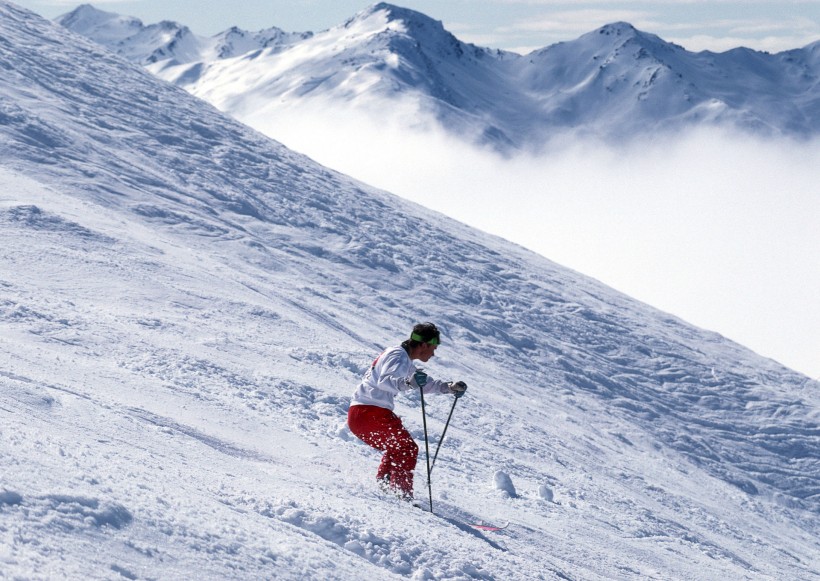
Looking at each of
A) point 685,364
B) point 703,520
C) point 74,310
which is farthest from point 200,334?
point 685,364

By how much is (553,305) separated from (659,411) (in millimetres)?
4035

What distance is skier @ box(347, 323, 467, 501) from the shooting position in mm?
6246

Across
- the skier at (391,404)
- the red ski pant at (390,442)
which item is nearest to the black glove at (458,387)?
the skier at (391,404)

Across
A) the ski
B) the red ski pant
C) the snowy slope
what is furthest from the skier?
the ski

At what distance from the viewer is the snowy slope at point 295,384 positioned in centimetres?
461

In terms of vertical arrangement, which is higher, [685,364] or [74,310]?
[685,364]

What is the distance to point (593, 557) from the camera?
693 centimetres

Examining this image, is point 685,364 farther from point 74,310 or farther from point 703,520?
point 74,310

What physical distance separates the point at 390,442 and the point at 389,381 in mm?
409

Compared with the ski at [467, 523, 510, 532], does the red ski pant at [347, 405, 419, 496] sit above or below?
above

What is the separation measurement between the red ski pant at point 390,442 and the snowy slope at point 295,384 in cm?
20

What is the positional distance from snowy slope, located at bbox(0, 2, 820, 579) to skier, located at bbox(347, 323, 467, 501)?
0.72 ft

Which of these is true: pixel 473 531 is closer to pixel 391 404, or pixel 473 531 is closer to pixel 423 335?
pixel 391 404

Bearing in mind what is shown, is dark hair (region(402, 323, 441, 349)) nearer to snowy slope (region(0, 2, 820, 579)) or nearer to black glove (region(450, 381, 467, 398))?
black glove (region(450, 381, 467, 398))
